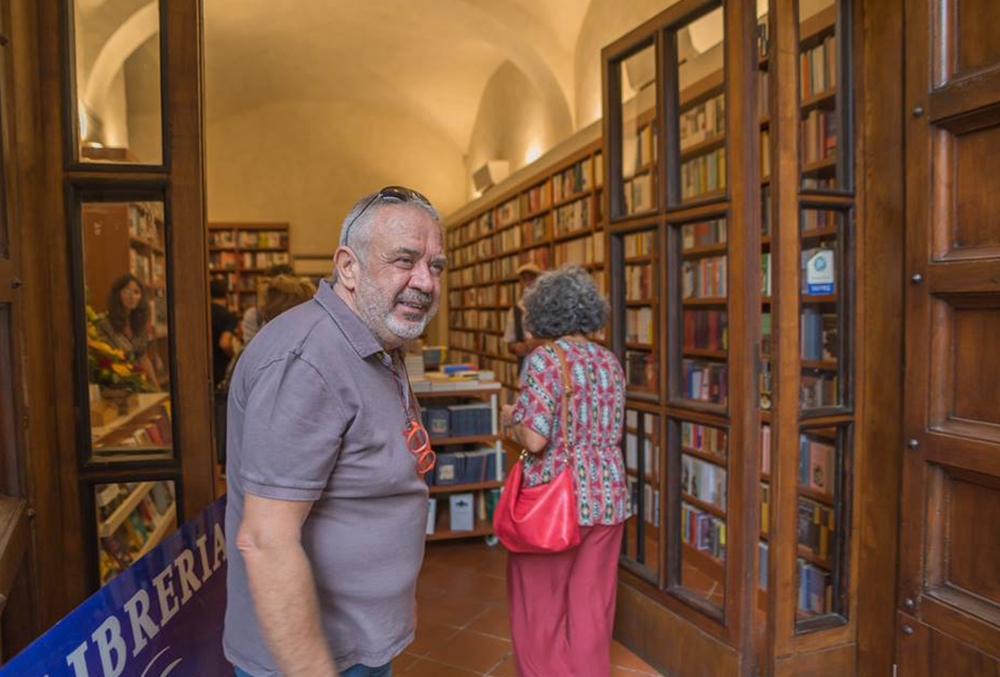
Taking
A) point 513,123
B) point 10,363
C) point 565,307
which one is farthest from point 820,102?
point 513,123

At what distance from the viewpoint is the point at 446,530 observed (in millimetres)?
3840

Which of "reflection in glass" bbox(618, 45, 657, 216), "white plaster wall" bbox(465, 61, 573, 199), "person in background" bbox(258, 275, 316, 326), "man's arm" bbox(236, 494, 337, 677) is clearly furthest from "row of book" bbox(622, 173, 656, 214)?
"white plaster wall" bbox(465, 61, 573, 199)

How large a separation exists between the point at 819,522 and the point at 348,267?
67.5 inches

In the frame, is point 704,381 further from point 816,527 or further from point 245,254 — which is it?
point 245,254

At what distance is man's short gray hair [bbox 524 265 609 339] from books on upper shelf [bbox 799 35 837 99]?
0.87m

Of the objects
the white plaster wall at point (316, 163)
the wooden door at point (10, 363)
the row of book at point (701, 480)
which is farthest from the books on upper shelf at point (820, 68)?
the white plaster wall at point (316, 163)

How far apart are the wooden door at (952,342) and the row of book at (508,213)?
610cm

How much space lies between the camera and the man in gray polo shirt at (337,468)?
0.93m

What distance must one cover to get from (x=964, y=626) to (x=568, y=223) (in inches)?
193

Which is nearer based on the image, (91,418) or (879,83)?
(91,418)

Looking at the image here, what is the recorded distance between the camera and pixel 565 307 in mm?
2068

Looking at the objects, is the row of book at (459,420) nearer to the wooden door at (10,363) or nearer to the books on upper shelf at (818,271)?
the books on upper shelf at (818,271)

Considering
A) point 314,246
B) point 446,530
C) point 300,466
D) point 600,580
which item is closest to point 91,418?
point 300,466

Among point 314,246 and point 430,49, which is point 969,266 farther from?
point 314,246
